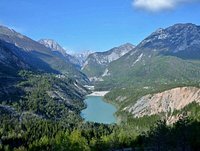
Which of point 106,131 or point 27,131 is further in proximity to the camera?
point 106,131

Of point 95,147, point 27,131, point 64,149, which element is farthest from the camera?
point 27,131

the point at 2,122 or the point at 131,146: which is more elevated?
the point at 2,122

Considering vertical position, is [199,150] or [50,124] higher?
[50,124]

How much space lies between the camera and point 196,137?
118 meters

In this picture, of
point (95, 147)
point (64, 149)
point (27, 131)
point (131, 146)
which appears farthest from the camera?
point (27, 131)

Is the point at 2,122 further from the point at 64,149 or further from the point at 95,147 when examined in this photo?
the point at 64,149

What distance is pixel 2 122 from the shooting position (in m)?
196

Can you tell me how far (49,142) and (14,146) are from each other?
48.9ft

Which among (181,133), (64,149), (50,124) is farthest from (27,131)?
(181,133)

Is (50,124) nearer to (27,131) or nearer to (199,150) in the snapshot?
(27,131)

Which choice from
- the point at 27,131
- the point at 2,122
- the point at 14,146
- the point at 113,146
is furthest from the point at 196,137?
the point at 2,122

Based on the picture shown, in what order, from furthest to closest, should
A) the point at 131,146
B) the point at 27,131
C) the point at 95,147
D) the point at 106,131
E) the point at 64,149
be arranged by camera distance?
the point at 106,131, the point at 27,131, the point at 131,146, the point at 95,147, the point at 64,149

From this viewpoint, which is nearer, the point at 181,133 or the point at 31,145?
the point at 181,133

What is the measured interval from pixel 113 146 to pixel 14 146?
38.7 meters
